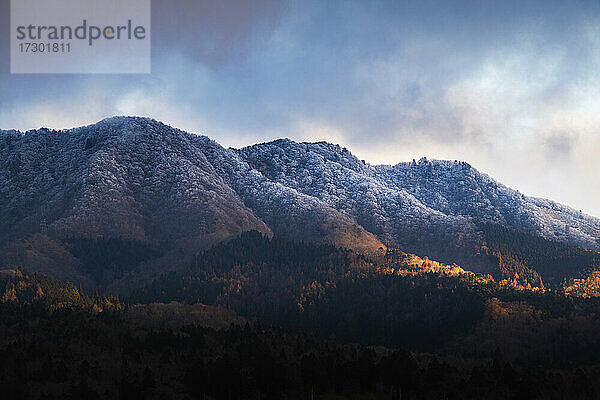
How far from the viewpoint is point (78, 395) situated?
199625 millimetres

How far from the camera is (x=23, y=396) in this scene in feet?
645

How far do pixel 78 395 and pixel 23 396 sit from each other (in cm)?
1922
